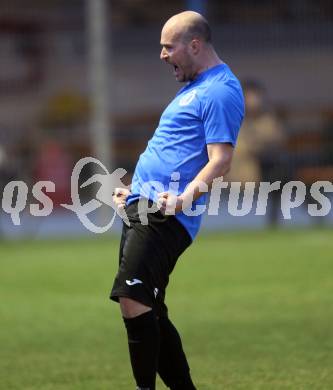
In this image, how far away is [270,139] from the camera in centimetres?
1941

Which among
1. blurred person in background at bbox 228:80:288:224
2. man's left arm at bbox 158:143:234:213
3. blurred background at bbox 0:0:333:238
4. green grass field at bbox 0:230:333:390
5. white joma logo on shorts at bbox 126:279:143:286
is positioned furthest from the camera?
blurred background at bbox 0:0:333:238

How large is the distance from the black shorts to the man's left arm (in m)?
0.18

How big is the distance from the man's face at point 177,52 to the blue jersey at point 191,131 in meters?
0.07

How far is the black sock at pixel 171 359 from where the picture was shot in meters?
6.09

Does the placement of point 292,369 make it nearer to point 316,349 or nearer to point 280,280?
point 316,349

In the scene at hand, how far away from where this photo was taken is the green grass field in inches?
291

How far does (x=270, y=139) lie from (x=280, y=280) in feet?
24.2

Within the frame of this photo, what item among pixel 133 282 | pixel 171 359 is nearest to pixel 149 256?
pixel 133 282

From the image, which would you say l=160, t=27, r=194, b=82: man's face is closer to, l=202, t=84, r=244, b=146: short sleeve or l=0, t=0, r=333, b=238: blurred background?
l=202, t=84, r=244, b=146: short sleeve

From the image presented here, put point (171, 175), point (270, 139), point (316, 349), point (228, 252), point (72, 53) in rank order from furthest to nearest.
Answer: point (72, 53)
point (270, 139)
point (228, 252)
point (316, 349)
point (171, 175)

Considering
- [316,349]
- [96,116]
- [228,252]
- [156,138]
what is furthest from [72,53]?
[156,138]

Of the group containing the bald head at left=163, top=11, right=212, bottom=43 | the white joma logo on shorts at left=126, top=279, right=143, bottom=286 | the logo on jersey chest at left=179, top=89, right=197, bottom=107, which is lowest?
the white joma logo on shorts at left=126, top=279, right=143, bottom=286

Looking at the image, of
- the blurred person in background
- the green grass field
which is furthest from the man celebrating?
the blurred person in background
